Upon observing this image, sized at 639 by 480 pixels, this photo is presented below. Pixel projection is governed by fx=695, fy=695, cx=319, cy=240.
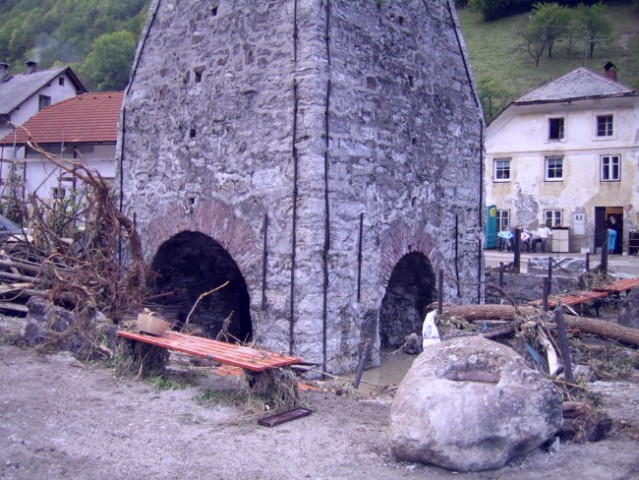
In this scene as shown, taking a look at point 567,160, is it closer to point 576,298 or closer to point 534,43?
point 576,298

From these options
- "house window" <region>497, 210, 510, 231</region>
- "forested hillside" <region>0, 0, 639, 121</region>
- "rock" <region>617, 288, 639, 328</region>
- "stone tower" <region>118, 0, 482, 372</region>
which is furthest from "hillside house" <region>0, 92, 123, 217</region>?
"forested hillside" <region>0, 0, 639, 121</region>

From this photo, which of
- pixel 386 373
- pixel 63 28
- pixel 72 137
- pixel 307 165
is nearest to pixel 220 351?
pixel 307 165

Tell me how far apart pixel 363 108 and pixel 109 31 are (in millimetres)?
70317

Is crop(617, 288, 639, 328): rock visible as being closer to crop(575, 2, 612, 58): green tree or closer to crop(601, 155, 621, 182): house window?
crop(601, 155, 621, 182): house window

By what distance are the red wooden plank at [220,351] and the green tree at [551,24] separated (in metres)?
53.7

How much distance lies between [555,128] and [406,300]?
22.6 metres

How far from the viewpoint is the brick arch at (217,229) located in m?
8.54

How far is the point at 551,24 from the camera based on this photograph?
179 feet

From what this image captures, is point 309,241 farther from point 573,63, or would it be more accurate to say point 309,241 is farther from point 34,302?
point 573,63

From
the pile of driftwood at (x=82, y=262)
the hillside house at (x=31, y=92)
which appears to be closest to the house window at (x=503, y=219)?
the hillside house at (x=31, y=92)

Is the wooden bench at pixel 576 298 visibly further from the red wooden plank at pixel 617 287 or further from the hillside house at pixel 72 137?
the hillside house at pixel 72 137

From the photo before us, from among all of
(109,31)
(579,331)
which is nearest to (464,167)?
(579,331)

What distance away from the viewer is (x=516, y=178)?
31.5m

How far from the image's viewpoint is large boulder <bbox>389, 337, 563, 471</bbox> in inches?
182
